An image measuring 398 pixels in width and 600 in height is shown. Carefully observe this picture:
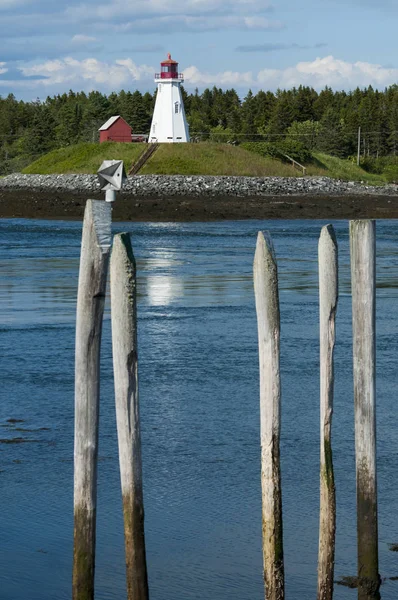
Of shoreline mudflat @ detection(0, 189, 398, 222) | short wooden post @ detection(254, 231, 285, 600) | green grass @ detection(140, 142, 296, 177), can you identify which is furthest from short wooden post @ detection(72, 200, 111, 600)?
green grass @ detection(140, 142, 296, 177)

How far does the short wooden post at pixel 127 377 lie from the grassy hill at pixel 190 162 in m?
85.9

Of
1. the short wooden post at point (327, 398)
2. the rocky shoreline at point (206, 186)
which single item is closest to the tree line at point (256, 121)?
the rocky shoreline at point (206, 186)

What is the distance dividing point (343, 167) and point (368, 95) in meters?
58.3

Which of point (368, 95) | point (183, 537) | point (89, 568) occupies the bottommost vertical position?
point (183, 537)

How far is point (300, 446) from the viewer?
1155 centimetres

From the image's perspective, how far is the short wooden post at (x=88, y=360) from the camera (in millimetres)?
6445

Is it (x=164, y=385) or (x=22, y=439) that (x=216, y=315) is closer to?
(x=164, y=385)

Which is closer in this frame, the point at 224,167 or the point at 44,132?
the point at 224,167

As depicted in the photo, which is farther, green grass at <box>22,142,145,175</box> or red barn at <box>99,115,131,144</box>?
red barn at <box>99,115,131,144</box>

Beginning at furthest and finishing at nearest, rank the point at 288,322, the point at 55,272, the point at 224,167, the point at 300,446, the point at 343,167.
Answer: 1. the point at 343,167
2. the point at 224,167
3. the point at 55,272
4. the point at 288,322
5. the point at 300,446

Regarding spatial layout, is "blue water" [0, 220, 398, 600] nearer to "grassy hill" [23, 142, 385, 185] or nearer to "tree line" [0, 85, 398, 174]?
"grassy hill" [23, 142, 385, 185]

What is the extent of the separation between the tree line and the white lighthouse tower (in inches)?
788

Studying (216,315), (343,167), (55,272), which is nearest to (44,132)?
(343,167)

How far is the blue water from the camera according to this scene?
8.38 meters
